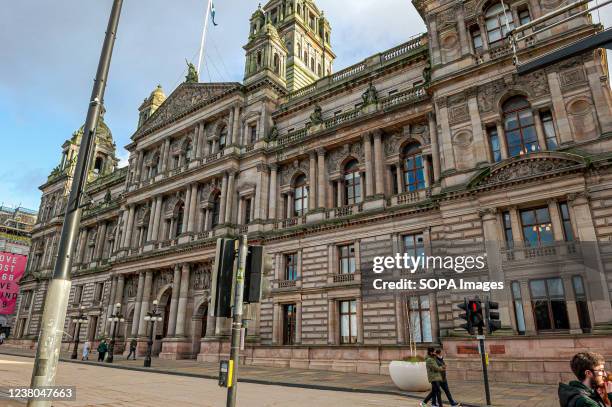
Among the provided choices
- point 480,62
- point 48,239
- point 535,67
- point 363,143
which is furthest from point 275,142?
point 48,239

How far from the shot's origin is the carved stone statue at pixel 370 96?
27.2m

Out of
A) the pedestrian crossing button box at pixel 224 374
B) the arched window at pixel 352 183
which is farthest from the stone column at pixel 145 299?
the pedestrian crossing button box at pixel 224 374

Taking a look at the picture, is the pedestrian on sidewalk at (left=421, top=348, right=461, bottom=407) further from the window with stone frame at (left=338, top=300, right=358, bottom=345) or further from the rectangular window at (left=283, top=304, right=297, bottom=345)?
the rectangular window at (left=283, top=304, right=297, bottom=345)

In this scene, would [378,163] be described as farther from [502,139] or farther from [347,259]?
[502,139]

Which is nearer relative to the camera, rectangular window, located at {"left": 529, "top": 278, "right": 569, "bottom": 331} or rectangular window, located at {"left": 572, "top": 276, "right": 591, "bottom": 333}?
rectangular window, located at {"left": 572, "top": 276, "right": 591, "bottom": 333}

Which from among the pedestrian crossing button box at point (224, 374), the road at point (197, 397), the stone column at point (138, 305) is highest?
the stone column at point (138, 305)

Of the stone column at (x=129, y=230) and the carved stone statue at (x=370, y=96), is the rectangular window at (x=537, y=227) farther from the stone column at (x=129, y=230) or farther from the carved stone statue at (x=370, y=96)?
the stone column at (x=129, y=230)

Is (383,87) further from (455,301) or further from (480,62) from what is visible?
(455,301)

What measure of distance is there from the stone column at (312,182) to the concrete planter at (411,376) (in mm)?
15307

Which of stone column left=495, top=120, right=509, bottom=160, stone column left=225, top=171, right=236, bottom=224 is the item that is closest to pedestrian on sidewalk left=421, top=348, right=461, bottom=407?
stone column left=495, top=120, right=509, bottom=160

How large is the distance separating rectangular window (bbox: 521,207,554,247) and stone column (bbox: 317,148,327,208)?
12664mm

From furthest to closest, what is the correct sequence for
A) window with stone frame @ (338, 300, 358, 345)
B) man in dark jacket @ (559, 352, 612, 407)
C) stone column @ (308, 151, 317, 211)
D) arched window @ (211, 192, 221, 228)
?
arched window @ (211, 192, 221, 228), stone column @ (308, 151, 317, 211), window with stone frame @ (338, 300, 358, 345), man in dark jacket @ (559, 352, 612, 407)

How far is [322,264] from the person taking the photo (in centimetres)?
2581

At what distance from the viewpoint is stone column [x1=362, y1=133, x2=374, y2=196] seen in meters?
25.8
